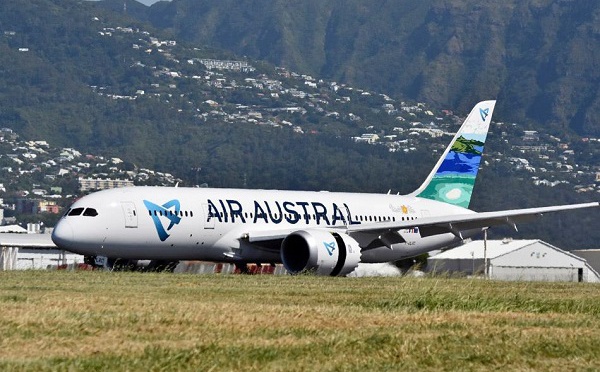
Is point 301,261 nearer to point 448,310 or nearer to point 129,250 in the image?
point 129,250

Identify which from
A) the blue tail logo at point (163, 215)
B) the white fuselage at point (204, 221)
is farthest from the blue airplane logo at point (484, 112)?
the blue tail logo at point (163, 215)

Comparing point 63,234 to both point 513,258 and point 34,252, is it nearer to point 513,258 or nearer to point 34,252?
point 513,258

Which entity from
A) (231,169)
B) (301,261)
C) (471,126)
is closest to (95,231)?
(301,261)

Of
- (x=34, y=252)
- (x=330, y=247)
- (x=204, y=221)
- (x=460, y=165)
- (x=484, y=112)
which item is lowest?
(x=34, y=252)

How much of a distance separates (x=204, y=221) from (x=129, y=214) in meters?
2.56

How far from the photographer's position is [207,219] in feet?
143

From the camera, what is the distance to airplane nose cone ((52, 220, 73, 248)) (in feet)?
136

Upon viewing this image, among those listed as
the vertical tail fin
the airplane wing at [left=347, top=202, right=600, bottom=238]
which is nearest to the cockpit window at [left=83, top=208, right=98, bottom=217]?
the airplane wing at [left=347, top=202, right=600, bottom=238]

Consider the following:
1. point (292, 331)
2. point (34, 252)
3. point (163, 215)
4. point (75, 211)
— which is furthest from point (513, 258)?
point (292, 331)

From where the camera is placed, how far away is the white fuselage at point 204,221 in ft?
137

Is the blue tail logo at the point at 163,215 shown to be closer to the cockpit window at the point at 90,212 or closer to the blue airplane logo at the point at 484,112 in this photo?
the cockpit window at the point at 90,212

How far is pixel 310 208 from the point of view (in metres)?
47.7

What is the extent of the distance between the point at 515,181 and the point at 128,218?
256 feet

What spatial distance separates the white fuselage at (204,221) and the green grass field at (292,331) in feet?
53.7
